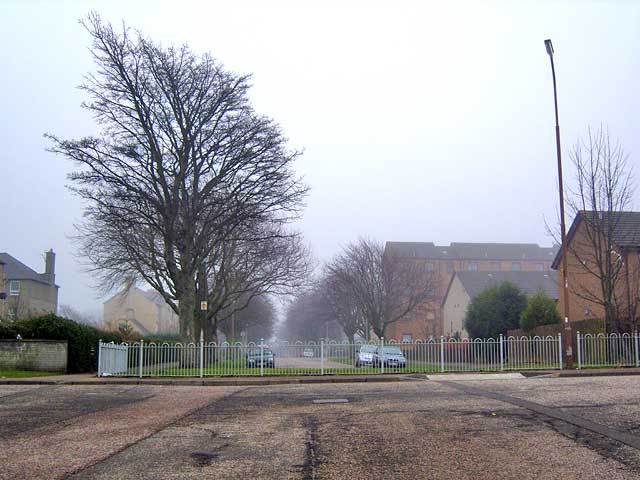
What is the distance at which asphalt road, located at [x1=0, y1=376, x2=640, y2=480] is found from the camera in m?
7.78

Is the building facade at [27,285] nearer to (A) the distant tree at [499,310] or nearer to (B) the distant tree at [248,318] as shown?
(B) the distant tree at [248,318]

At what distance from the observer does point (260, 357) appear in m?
23.5

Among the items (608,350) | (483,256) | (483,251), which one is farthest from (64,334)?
(483,251)

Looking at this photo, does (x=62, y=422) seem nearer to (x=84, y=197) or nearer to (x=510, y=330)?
(x=84, y=197)

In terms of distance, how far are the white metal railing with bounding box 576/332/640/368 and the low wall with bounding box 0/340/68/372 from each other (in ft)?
64.2

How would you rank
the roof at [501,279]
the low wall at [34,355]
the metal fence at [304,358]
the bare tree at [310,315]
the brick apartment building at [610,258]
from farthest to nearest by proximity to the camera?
1. the bare tree at [310,315]
2. the roof at [501,279]
3. the brick apartment building at [610,258]
4. the low wall at [34,355]
5. the metal fence at [304,358]

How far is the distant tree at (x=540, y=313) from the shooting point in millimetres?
Answer: 36438

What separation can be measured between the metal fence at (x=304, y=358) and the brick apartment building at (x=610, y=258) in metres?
3.11

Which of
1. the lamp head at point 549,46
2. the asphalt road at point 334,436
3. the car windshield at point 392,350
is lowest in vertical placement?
the asphalt road at point 334,436

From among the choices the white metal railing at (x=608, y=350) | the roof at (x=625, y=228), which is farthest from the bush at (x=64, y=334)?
the roof at (x=625, y=228)

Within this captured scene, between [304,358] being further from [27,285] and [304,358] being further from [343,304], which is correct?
[27,285]

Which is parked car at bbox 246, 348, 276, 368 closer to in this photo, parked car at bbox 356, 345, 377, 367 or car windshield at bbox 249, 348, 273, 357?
car windshield at bbox 249, 348, 273, 357

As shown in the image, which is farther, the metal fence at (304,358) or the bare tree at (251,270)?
the bare tree at (251,270)

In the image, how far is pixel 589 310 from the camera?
1458 inches
